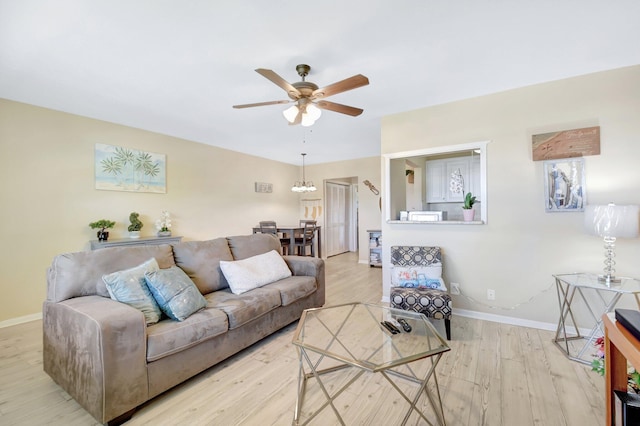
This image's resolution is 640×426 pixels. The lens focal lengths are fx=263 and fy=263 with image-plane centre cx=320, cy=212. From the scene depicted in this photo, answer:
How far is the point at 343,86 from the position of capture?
208 cm

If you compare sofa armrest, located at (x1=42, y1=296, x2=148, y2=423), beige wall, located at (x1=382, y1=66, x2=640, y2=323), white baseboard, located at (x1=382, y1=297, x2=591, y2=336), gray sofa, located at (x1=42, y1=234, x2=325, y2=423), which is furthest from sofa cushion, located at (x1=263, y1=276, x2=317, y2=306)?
white baseboard, located at (x1=382, y1=297, x2=591, y2=336)

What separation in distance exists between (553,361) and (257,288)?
2.53 metres

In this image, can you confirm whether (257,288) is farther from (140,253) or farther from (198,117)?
(198,117)

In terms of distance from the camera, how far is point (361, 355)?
68.6 inches

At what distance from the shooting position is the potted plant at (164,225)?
4027 mm

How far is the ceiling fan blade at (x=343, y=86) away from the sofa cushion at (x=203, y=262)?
1773mm

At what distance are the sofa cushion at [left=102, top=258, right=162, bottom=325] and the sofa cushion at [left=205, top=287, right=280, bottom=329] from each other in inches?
16.3

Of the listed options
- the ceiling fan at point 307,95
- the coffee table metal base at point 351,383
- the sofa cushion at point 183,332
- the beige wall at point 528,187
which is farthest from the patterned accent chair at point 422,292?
the ceiling fan at point 307,95

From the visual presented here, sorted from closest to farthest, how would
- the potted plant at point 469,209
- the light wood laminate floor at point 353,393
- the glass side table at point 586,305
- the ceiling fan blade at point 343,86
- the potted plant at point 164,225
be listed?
the light wood laminate floor at point 353,393 < the ceiling fan blade at point 343,86 < the glass side table at point 586,305 < the potted plant at point 469,209 < the potted plant at point 164,225

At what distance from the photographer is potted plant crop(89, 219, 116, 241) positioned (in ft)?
11.1

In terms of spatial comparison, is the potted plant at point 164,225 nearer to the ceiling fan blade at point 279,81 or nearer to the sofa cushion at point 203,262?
the sofa cushion at point 203,262

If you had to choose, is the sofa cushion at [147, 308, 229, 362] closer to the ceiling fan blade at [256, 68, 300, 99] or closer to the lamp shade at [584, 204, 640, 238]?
the ceiling fan blade at [256, 68, 300, 99]

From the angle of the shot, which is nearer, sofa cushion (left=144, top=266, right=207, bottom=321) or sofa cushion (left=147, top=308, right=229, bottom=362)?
sofa cushion (left=147, top=308, right=229, bottom=362)

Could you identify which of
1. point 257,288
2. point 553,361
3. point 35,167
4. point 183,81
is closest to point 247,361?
point 257,288
